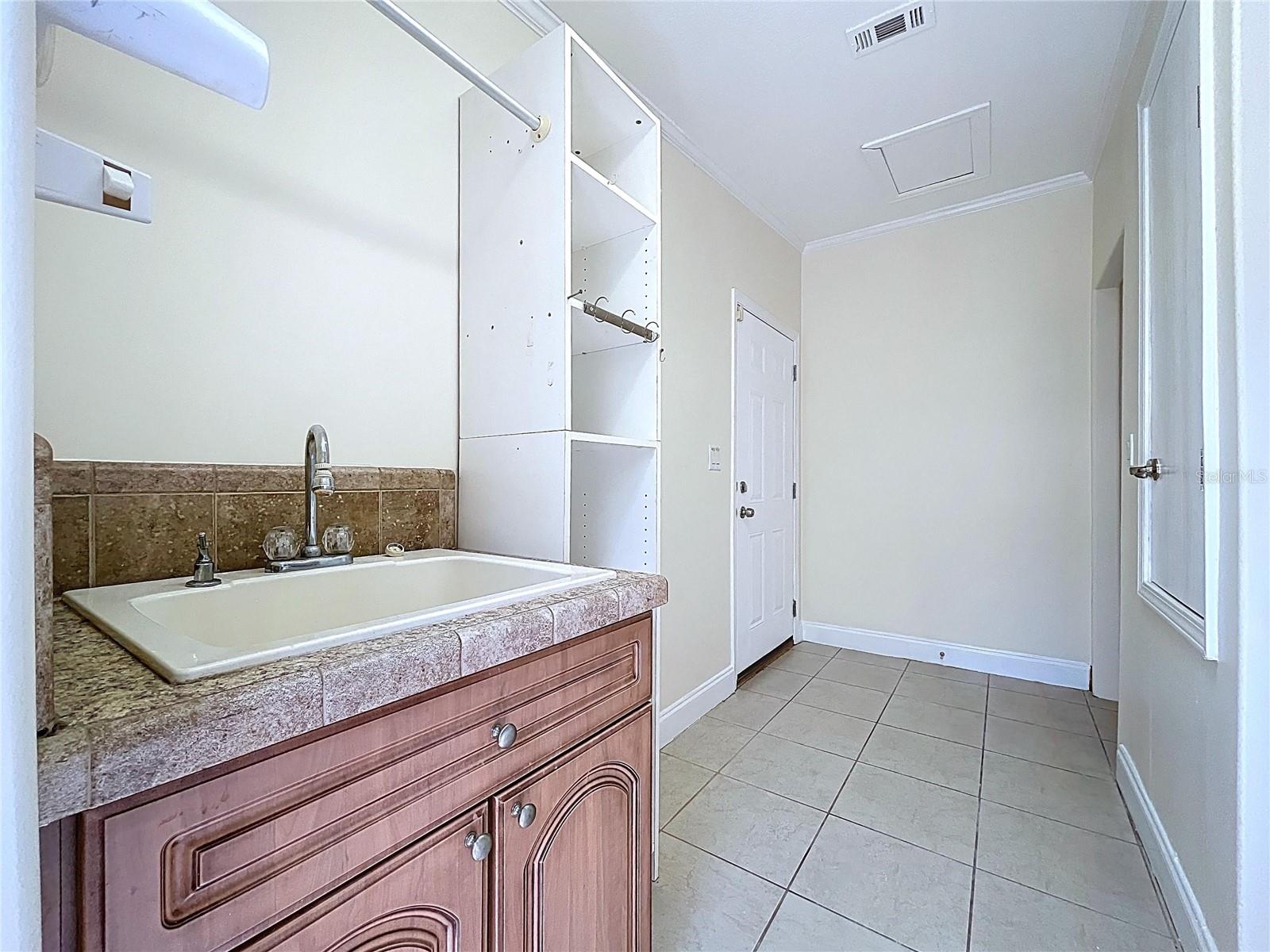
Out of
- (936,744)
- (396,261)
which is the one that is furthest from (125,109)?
(936,744)

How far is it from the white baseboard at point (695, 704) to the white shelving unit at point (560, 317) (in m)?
1.00

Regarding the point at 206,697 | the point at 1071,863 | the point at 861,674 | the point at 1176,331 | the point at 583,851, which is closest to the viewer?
the point at 206,697

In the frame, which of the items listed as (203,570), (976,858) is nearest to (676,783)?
(976,858)

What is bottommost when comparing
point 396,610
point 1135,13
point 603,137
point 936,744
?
point 936,744

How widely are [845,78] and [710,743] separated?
2.63 m

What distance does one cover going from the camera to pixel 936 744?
2.27 metres

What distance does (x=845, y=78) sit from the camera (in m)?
2.12

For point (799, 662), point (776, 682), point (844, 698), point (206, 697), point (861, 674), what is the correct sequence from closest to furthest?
point (206, 697), point (844, 698), point (776, 682), point (861, 674), point (799, 662)

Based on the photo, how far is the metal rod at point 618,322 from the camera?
4.47 ft

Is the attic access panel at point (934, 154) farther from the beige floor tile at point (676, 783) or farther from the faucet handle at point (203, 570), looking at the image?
the faucet handle at point (203, 570)

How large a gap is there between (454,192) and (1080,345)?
3058 millimetres

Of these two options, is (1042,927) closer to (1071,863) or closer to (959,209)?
(1071,863)

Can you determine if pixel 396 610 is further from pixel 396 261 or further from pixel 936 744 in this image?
pixel 936 744

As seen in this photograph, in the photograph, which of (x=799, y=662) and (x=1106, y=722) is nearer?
(x=1106, y=722)
